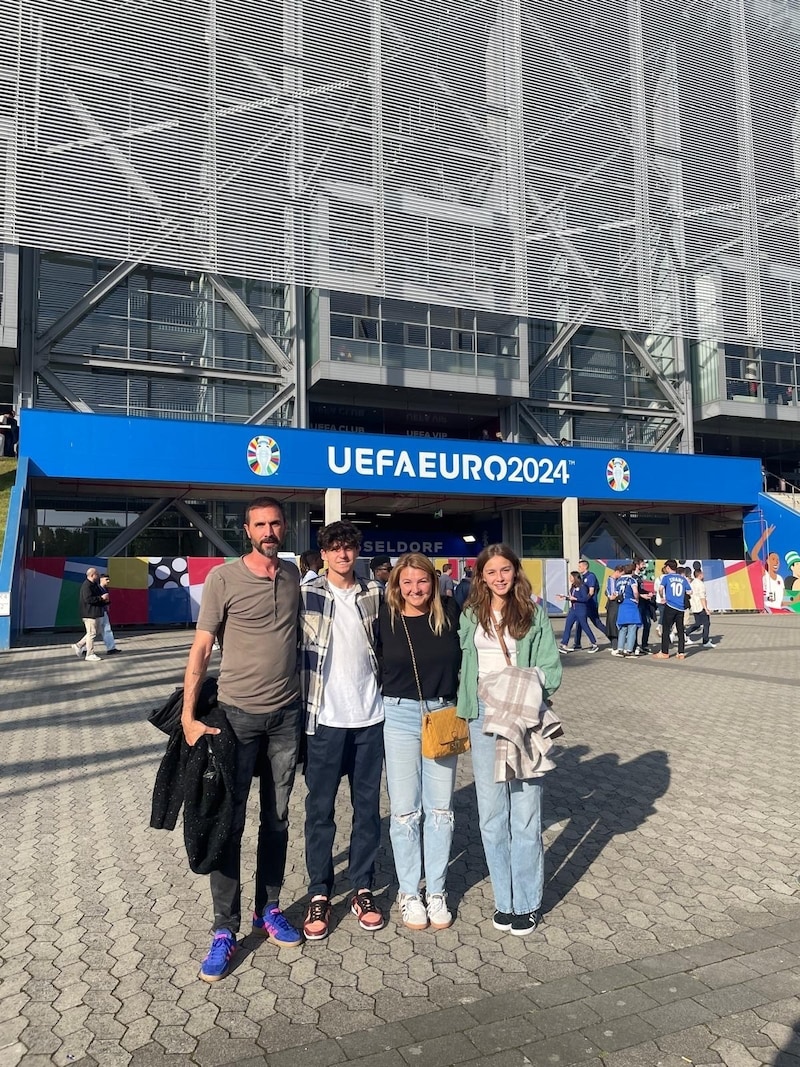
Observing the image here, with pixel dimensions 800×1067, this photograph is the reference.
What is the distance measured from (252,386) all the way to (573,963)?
24515 millimetres

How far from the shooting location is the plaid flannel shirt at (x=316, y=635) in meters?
3.39

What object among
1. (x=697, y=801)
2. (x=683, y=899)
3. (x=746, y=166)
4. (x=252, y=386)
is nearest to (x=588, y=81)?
(x=746, y=166)

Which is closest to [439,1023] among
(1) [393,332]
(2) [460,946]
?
(2) [460,946]

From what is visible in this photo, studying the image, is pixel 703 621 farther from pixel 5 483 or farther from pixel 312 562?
pixel 5 483

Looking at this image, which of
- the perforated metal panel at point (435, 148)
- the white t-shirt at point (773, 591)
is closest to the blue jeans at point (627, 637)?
the perforated metal panel at point (435, 148)

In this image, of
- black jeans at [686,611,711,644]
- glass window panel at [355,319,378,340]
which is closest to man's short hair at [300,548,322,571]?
black jeans at [686,611,711,644]

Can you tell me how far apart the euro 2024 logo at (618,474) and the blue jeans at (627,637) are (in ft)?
44.8

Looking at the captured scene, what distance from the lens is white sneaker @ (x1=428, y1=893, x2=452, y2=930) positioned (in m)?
3.37

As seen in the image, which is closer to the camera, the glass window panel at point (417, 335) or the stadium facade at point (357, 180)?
the stadium facade at point (357, 180)

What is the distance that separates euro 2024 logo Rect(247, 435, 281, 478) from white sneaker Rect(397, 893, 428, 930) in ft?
62.0

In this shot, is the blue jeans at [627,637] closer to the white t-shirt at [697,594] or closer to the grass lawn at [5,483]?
the white t-shirt at [697,594]

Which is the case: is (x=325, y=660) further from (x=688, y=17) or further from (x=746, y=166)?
(x=688, y=17)

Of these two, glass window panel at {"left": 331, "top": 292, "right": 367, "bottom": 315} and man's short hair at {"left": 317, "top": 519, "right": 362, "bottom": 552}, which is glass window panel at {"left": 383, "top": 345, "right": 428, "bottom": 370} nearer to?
glass window panel at {"left": 331, "top": 292, "right": 367, "bottom": 315}

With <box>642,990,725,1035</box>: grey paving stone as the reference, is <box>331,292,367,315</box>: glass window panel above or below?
above
